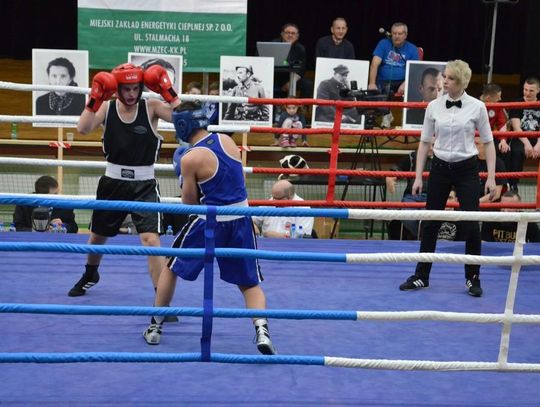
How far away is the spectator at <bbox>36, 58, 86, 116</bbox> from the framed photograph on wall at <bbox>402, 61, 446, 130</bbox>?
316 centimetres

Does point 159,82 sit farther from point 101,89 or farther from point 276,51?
point 276,51

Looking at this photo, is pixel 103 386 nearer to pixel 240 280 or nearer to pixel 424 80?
pixel 240 280

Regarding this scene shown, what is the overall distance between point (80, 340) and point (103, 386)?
1.87ft

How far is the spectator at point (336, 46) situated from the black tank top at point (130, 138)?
17.3 ft

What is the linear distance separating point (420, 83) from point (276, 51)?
1.53 m

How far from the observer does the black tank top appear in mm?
4531

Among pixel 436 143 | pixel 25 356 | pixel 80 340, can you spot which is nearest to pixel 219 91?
pixel 436 143

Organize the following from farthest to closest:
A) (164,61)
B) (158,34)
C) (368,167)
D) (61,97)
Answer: (368,167), (158,34), (164,61), (61,97)

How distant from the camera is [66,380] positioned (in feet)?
11.8

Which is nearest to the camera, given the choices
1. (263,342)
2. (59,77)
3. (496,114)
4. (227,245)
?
(263,342)

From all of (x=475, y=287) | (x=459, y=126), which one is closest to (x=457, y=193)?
A: (x=459, y=126)

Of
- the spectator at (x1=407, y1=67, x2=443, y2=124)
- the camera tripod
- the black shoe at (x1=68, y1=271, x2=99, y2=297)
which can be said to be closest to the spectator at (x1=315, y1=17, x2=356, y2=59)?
the camera tripod

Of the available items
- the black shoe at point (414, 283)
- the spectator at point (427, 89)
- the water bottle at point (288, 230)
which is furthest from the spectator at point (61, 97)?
the black shoe at point (414, 283)

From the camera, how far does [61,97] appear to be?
7.77 m
